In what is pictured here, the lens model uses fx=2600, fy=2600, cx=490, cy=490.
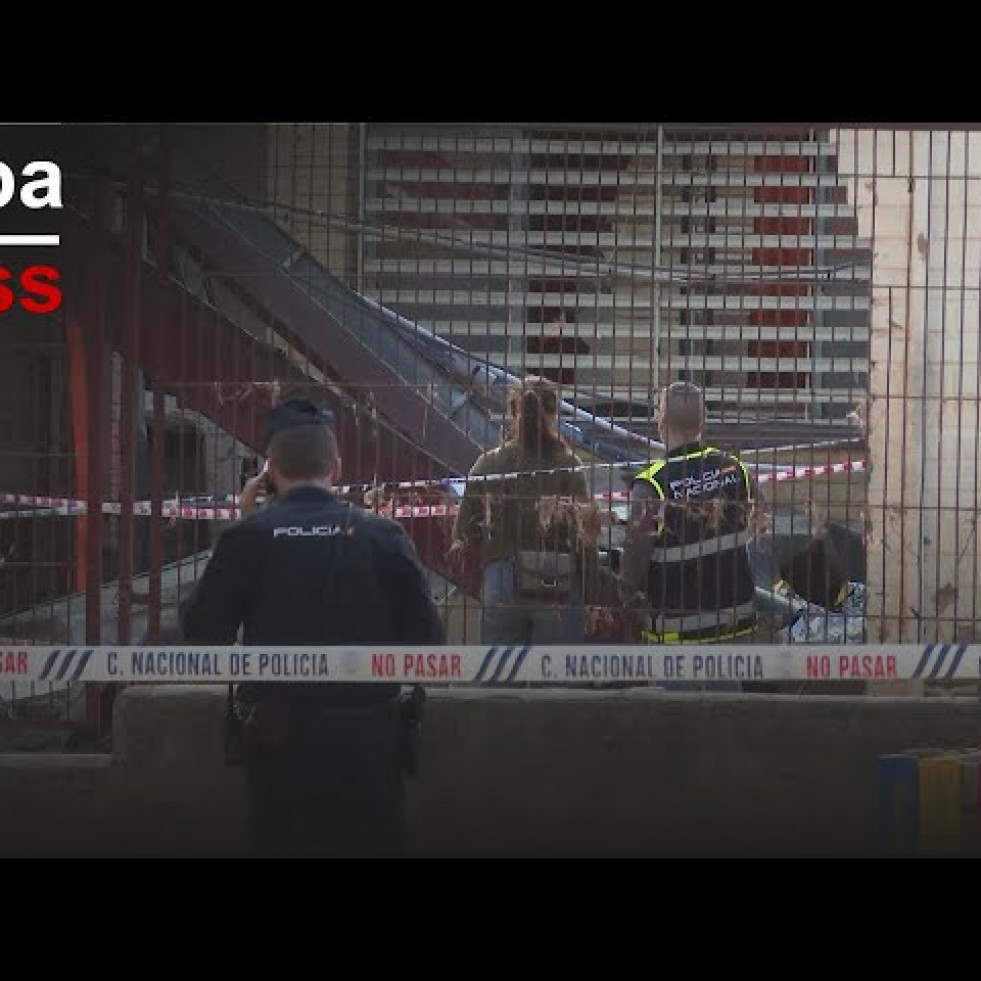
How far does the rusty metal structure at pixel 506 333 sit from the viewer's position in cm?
968

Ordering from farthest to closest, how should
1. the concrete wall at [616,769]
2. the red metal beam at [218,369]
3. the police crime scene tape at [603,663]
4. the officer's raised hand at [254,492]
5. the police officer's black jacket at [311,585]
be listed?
the concrete wall at [616,769] < the red metal beam at [218,369] < the police crime scene tape at [603,663] < the officer's raised hand at [254,492] < the police officer's black jacket at [311,585]

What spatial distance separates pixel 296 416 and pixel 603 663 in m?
1.49

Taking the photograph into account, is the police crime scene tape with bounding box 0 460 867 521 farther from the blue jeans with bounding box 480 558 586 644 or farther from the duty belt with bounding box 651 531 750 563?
the blue jeans with bounding box 480 558 586 644

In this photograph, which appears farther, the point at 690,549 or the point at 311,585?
the point at 690,549

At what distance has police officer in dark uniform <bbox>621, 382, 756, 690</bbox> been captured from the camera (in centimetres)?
974

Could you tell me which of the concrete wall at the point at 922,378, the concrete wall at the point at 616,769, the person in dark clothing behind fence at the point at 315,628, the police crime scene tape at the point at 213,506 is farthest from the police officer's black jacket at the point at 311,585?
the concrete wall at the point at 922,378

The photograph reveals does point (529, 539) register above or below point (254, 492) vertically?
below

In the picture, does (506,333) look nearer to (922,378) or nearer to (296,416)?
(296,416)

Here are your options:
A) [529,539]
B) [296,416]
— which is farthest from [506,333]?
[296,416]

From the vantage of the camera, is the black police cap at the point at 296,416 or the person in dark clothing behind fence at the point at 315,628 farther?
the black police cap at the point at 296,416

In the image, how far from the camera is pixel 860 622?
984 centimetres

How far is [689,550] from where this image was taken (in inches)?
386

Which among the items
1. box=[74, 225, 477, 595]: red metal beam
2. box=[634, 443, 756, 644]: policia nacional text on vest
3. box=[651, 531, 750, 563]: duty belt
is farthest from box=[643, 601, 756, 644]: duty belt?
box=[74, 225, 477, 595]: red metal beam

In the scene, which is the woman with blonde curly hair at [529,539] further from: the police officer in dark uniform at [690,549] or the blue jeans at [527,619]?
the police officer in dark uniform at [690,549]
